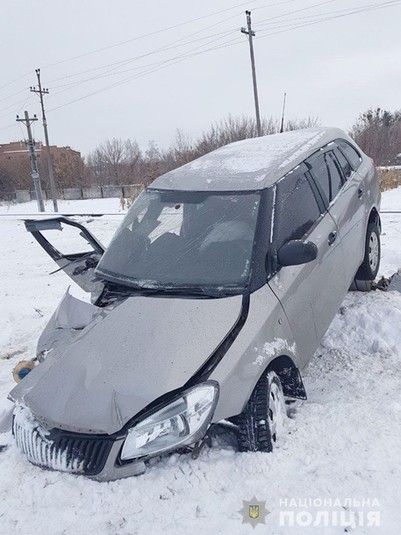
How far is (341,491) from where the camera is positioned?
2.33m

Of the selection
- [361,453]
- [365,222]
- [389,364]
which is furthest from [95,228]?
[361,453]

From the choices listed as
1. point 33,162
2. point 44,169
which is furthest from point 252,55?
point 44,169

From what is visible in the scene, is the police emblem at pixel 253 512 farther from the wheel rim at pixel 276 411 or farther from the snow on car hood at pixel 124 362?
the snow on car hood at pixel 124 362

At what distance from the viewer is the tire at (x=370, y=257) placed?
480 centimetres

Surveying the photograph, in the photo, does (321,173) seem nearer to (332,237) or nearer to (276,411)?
(332,237)

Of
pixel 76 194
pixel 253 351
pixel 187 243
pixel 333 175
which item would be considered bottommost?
pixel 253 351

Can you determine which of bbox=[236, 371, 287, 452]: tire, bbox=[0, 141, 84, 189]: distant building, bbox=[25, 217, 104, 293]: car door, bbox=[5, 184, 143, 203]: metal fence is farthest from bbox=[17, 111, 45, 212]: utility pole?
bbox=[236, 371, 287, 452]: tire

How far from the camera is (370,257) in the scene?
488 centimetres

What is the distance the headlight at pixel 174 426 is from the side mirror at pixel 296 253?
107cm

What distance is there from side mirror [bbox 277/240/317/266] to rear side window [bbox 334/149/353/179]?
70.4 inches

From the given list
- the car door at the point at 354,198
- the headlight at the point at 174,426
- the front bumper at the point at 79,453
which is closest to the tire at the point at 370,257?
the car door at the point at 354,198

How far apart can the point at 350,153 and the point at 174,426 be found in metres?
3.70

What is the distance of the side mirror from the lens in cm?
302

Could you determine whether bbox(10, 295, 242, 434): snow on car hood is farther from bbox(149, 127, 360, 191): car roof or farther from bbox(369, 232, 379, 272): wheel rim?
bbox(369, 232, 379, 272): wheel rim
